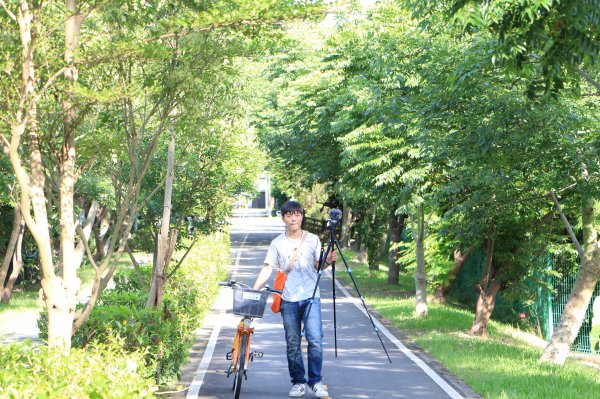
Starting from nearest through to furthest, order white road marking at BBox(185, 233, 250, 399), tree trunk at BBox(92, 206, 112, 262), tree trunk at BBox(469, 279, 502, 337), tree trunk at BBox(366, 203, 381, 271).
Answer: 1. white road marking at BBox(185, 233, 250, 399)
2. tree trunk at BBox(469, 279, 502, 337)
3. tree trunk at BBox(366, 203, 381, 271)
4. tree trunk at BBox(92, 206, 112, 262)

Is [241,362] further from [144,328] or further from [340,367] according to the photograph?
[340,367]

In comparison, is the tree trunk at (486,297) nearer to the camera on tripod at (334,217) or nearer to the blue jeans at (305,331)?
the blue jeans at (305,331)

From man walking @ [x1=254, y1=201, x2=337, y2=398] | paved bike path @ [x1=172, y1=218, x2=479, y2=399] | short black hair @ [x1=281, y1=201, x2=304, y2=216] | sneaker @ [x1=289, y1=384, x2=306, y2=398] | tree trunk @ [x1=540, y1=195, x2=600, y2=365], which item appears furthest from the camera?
tree trunk @ [x1=540, y1=195, x2=600, y2=365]

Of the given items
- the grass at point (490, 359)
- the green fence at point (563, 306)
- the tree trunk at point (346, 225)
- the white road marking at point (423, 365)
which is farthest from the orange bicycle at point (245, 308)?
the tree trunk at point (346, 225)

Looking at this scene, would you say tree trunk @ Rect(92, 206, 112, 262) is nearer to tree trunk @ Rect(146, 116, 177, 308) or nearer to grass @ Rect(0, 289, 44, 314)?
grass @ Rect(0, 289, 44, 314)

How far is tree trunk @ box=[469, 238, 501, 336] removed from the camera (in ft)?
62.5

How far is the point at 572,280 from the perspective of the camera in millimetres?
21391

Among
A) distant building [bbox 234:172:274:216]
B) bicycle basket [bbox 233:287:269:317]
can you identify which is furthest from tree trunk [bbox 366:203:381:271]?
distant building [bbox 234:172:274:216]

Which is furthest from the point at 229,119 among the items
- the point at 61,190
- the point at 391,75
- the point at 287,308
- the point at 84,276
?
the point at 84,276

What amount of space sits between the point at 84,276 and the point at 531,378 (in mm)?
25927

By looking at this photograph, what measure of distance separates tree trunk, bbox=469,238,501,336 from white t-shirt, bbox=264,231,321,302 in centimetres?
960

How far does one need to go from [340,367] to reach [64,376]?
25.3 ft

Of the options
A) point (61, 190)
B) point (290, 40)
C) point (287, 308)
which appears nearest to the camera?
point (61, 190)

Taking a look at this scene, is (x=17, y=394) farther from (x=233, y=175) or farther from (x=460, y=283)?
(x=460, y=283)
